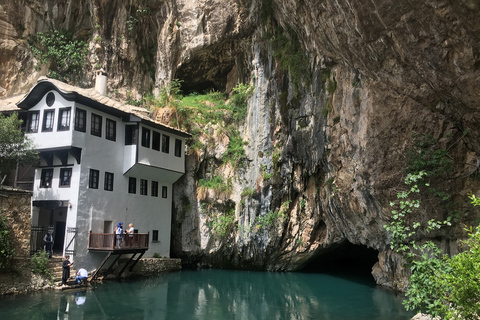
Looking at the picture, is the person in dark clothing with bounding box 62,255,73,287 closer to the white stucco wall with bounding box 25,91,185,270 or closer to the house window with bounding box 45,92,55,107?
the white stucco wall with bounding box 25,91,185,270

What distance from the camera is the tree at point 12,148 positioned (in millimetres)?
19125

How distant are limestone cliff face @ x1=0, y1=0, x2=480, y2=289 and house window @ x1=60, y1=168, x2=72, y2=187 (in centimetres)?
861

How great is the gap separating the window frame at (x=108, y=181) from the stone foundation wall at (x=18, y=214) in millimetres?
4830

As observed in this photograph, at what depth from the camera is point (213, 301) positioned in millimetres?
17625

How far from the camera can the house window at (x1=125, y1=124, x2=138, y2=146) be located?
957 inches

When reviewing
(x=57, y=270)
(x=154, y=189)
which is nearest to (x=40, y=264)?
(x=57, y=270)

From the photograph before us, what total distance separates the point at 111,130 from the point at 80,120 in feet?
7.44

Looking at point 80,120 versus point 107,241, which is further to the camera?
point 80,120

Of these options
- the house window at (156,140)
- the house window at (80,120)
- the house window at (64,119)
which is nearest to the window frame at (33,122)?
the house window at (64,119)

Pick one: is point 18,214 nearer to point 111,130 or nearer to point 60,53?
point 111,130

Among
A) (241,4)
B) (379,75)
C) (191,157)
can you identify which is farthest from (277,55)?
(379,75)

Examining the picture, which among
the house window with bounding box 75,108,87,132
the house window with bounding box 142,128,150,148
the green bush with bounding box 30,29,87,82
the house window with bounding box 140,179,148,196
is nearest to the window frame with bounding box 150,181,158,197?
the house window with bounding box 140,179,148,196

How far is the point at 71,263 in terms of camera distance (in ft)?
64.8

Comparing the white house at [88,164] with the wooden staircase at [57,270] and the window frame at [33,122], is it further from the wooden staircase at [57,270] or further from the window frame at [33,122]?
the wooden staircase at [57,270]
